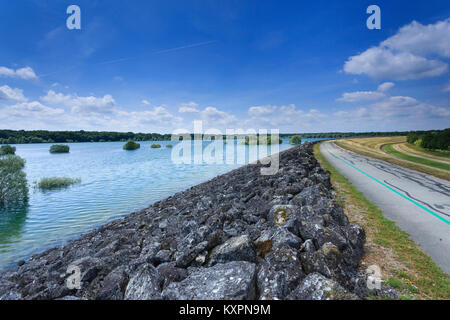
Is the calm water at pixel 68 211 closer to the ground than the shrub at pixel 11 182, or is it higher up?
closer to the ground

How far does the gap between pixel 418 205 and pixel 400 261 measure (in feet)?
18.1

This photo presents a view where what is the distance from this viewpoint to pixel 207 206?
9.66 m

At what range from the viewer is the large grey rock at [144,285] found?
3164 millimetres

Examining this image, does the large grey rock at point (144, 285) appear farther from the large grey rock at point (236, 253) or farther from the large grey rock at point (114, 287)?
Result: the large grey rock at point (236, 253)

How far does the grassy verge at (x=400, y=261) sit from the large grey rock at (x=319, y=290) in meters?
1.34

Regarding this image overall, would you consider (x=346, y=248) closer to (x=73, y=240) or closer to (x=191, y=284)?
(x=191, y=284)

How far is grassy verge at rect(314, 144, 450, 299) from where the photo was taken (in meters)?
3.39

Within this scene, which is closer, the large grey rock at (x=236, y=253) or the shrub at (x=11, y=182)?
the large grey rock at (x=236, y=253)

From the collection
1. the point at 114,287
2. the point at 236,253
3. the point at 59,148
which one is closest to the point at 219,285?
the point at 236,253

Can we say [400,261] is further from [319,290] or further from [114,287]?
[114,287]

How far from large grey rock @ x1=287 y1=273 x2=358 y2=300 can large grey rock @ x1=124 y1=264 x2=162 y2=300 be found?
207 centimetres

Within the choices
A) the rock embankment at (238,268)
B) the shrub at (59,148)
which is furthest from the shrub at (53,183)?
the shrub at (59,148)
